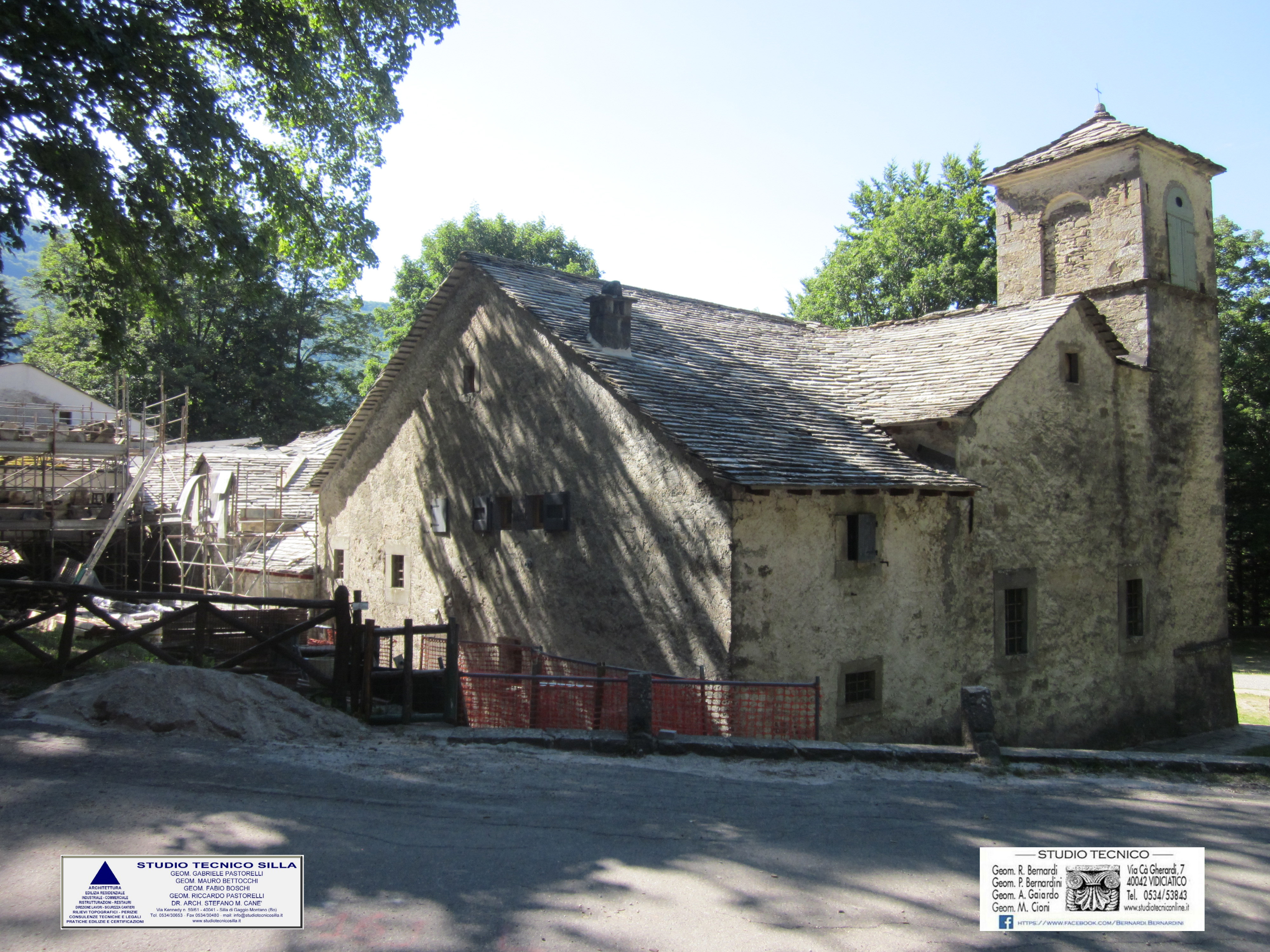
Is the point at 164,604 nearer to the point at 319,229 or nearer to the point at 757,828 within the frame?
the point at 319,229

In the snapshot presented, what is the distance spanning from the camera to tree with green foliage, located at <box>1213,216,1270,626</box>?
3044 cm

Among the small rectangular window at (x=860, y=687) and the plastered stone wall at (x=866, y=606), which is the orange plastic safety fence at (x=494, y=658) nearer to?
the plastered stone wall at (x=866, y=606)

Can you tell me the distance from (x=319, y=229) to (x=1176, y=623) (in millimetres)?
18000

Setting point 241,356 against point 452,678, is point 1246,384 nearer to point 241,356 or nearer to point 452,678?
point 452,678

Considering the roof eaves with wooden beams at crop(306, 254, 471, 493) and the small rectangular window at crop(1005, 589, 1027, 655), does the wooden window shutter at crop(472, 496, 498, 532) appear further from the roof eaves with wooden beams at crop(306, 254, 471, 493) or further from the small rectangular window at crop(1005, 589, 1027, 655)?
the small rectangular window at crop(1005, 589, 1027, 655)

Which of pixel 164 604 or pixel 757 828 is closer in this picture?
pixel 757 828

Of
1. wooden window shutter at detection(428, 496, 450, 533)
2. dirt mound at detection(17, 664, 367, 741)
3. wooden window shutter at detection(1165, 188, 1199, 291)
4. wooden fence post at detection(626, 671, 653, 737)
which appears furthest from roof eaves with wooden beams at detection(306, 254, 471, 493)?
wooden window shutter at detection(1165, 188, 1199, 291)

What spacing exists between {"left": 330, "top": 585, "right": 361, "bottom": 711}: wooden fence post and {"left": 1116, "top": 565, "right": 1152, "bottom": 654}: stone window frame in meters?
13.4

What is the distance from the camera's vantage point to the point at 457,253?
38.9 m

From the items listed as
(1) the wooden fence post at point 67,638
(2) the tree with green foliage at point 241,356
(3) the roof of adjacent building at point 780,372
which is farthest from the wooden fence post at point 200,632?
(2) the tree with green foliage at point 241,356

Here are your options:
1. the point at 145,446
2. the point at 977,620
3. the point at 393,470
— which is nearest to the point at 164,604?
the point at 145,446

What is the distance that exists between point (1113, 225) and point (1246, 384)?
18265 mm

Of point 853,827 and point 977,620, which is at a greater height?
point 977,620

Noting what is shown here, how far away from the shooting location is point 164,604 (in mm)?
22250
